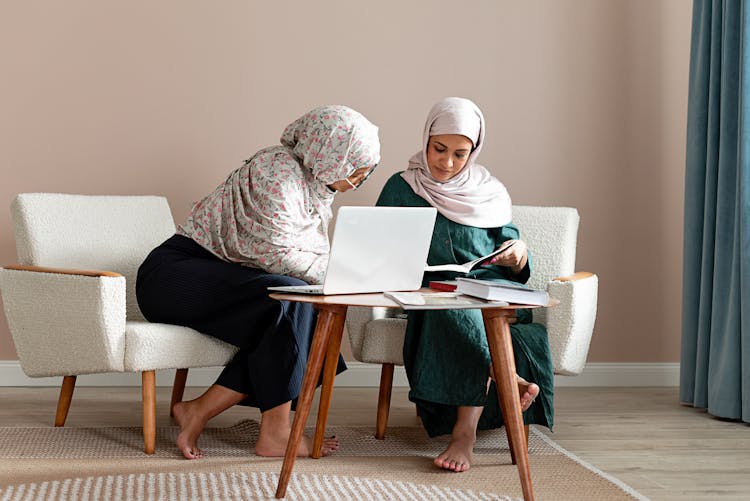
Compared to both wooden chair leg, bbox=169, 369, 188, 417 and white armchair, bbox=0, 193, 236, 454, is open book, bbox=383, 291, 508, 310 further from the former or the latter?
wooden chair leg, bbox=169, 369, 188, 417

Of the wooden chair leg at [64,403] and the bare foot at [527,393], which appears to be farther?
the wooden chair leg at [64,403]

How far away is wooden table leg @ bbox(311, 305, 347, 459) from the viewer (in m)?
2.23

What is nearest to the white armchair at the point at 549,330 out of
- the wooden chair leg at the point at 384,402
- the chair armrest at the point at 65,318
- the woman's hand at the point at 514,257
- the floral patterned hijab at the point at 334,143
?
the wooden chair leg at the point at 384,402

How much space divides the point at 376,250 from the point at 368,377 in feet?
5.65

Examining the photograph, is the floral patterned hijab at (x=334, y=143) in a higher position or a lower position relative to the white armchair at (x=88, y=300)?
higher

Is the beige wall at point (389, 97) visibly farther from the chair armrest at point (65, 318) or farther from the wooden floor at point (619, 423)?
the chair armrest at point (65, 318)

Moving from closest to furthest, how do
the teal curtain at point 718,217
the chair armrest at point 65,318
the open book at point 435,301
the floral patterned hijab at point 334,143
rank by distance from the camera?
the open book at point 435,301, the chair armrest at point 65,318, the floral patterned hijab at point 334,143, the teal curtain at point 718,217

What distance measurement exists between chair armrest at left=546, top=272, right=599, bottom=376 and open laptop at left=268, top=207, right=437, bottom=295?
2.20 feet

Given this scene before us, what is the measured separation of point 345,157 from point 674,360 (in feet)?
6.45

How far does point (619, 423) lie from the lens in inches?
123

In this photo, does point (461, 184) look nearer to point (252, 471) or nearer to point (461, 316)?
point (461, 316)

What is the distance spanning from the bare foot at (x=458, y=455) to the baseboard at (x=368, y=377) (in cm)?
123

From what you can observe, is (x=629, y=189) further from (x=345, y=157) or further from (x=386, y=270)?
(x=386, y=270)

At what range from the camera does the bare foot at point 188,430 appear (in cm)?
254
